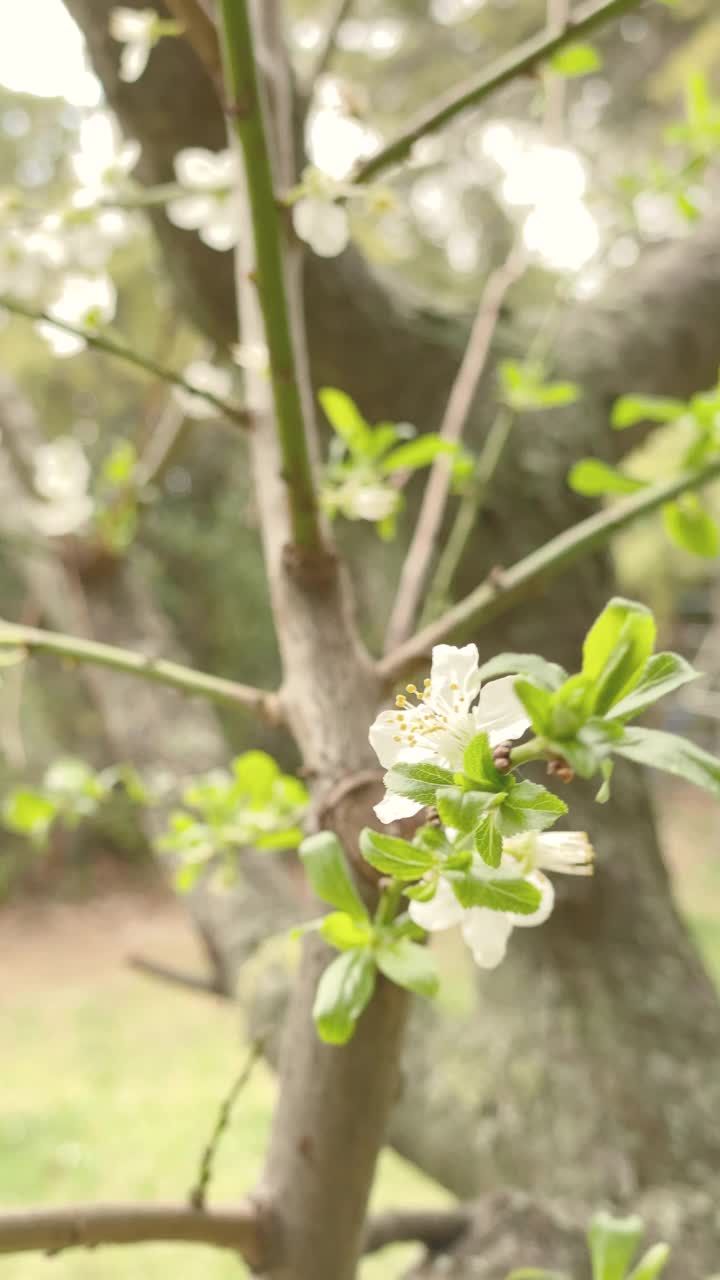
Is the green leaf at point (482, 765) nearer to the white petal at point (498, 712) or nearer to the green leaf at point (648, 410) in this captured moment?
the white petal at point (498, 712)

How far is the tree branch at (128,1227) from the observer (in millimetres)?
327

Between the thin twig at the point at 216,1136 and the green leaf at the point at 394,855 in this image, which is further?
the thin twig at the point at 216,1136

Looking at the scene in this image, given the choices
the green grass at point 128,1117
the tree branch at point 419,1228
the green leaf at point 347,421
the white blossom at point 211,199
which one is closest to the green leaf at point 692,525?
the green leaf at point 347,421

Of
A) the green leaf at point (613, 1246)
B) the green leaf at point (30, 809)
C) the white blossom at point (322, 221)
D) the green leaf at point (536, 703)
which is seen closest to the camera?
the green leaf at point (536, 703)

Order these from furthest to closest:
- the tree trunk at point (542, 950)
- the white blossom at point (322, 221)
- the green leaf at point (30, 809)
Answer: the tree trunk at point (542, 950), the green leaf at point (30, 809), the white blossom at point (322, 221)

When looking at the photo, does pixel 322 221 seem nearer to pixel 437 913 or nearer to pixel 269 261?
pixel 269 261

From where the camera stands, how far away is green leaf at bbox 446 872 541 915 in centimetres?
→ 20

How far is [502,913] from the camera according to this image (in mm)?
242

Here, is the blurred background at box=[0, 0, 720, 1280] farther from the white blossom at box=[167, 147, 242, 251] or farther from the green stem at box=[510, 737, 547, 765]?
the green stem at box=[510, 737, 547, 765]

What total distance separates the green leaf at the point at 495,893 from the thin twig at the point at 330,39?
66 cm

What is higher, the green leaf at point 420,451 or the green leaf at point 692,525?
the green leaf at point 420,451

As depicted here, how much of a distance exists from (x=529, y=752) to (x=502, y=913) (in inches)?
3.0

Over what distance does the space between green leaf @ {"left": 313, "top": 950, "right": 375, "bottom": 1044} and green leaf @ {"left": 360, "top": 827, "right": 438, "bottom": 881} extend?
6 centimetres

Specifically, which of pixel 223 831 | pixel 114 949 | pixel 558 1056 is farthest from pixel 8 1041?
pixel 223 831
